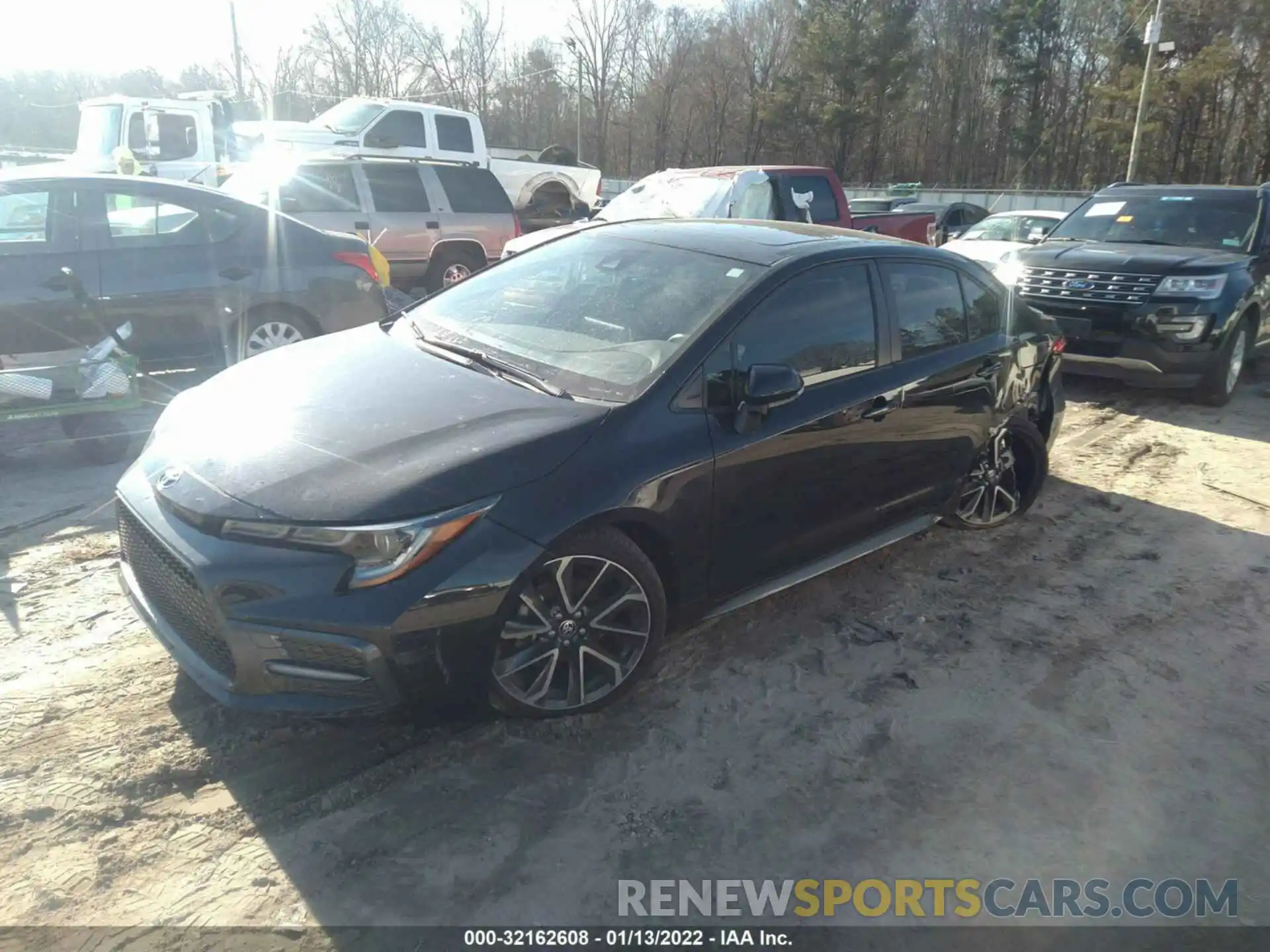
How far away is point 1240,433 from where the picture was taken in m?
7.42

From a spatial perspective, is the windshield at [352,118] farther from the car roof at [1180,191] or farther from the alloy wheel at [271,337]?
the car roof at [1180,191]

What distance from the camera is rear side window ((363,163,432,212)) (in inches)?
434

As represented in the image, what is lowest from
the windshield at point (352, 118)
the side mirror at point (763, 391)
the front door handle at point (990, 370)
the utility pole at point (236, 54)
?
the front door handle at point (990, 370)

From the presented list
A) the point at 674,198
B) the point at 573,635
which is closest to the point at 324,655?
the point at 573,635

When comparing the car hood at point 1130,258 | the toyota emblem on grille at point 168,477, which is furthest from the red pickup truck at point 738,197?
the toyota emblem on grille at point 168,477

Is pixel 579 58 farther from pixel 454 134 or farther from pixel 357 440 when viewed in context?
pixel 357 440

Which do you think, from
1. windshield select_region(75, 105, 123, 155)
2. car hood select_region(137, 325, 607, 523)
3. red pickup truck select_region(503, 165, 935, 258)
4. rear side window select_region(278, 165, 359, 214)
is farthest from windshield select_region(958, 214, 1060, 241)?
windshield select_region(75, 105, 123, 155)

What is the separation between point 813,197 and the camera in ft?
35.1

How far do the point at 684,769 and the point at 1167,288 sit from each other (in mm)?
6937

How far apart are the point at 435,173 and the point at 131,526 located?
9215 millimetres

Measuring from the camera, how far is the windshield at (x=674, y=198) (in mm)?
10203

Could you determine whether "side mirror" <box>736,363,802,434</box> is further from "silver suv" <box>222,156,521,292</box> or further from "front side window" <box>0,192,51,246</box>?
"silver suv" <box>222,156,521,292</box>

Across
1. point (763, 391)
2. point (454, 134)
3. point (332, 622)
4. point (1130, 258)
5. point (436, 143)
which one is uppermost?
point (454, 134)

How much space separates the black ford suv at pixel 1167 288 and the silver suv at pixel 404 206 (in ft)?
21.0
